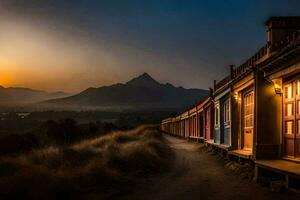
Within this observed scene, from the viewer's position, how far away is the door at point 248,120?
15.5m

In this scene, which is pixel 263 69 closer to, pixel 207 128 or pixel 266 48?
pixel 266 48

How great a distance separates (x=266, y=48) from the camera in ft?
45.6

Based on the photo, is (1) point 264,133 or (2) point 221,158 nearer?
(1) point 264,133

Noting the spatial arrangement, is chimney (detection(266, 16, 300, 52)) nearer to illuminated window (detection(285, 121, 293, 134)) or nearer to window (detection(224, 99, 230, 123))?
illuminated window (detection(285, 121, 293, 134))

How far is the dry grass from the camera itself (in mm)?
9641

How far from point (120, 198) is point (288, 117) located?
5408mm

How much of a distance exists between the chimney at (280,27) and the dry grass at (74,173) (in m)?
6.58

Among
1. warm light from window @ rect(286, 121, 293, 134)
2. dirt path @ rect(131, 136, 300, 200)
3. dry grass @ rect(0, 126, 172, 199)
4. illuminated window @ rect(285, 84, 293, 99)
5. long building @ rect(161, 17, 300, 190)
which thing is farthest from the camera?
warm light from window @ rect(286, 121, 293, 134)

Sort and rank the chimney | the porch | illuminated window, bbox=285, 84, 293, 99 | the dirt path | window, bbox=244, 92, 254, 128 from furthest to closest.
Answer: window, bbox=244, 92, 254, 128 < the chimney < illuminated window, bbox=285, 84, 293, 99 < the dirt path < the porch

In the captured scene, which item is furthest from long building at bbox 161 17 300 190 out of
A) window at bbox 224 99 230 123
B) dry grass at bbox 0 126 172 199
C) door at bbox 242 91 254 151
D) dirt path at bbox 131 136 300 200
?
dry grass at bbox 0 126 172 199

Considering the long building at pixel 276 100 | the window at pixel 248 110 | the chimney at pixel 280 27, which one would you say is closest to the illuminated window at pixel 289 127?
the long building at pixel 276 100

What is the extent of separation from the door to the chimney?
7.78 feet

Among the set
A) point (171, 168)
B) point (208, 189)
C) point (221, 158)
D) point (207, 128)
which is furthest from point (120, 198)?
point (207, 128)

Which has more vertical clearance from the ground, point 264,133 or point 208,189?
point 264,133
